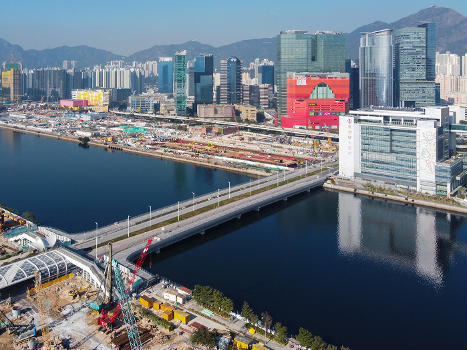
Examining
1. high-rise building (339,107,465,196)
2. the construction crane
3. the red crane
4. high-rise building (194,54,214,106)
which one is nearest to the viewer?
the construction crane

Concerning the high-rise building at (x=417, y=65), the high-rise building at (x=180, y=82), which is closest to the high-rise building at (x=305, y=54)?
the high-rise building at (x=417, y=65)

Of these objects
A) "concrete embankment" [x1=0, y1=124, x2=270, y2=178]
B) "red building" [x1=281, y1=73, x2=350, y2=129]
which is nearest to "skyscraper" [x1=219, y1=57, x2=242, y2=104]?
"red building" [x1=281, y1=73, x2=350, y2=129]

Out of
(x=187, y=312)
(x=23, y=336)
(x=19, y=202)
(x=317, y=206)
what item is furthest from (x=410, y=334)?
(x=19, y=202)

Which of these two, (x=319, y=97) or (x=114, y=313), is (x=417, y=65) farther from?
(x=114, y=313)

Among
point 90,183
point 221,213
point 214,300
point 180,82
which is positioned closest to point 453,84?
point 180,82

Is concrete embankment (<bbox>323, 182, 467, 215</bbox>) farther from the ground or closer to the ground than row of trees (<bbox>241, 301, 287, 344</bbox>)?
farther from the ground

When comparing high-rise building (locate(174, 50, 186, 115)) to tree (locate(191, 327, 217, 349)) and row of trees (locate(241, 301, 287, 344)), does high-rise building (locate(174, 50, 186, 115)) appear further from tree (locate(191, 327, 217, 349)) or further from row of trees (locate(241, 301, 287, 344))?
tree (locate(191, 327, 217, 349))
